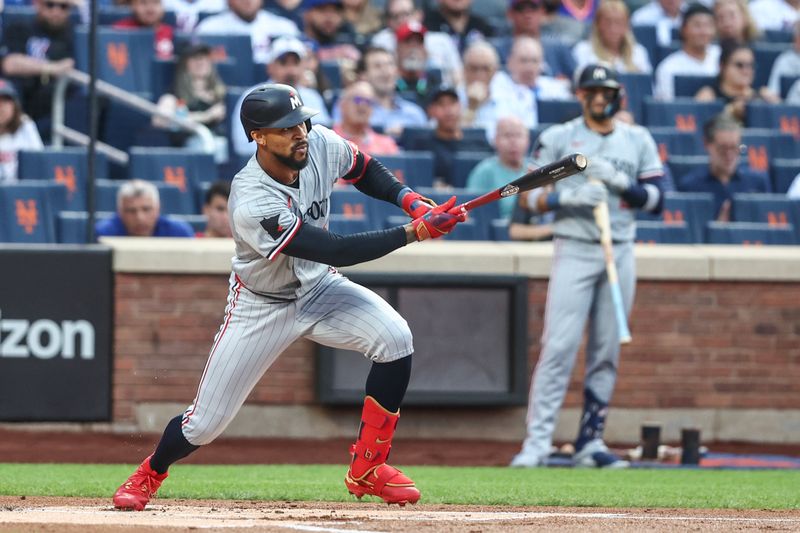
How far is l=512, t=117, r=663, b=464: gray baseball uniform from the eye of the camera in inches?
321

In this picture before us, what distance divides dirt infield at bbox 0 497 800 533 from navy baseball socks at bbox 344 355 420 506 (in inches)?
3.4

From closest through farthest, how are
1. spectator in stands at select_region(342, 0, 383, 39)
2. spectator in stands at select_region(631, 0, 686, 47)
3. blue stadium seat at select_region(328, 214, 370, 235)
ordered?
1. blue stadium seat at select_region(328, 214, 370, 235)
2. spectator in stands at select_region(342, 0, 383, 39)
3. spectator in stands at select_region(631, 0, 686, 47)

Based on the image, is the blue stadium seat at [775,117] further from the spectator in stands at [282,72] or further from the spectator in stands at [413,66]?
the spectator in stands at [282,72]

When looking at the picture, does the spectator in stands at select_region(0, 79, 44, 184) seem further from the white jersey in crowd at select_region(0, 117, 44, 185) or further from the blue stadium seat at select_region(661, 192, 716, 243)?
the blue stadium seat at select_region(661, 192, 716, 243)

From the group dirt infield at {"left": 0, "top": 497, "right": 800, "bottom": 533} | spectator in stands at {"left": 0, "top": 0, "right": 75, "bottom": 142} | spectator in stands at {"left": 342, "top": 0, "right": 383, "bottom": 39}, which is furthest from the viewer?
spectator in stands at {"left": 342, "top": 0, "right": 383, "bottom": 39}

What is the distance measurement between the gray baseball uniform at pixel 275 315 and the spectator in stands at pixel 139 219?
12.7 ft

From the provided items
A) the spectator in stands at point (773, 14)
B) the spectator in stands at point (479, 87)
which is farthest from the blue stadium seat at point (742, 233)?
the spectator in stands at point (773, 14)

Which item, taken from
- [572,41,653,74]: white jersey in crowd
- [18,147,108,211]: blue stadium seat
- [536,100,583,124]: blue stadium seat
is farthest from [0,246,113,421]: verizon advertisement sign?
[572,41,653,74]: white jersey in crowd

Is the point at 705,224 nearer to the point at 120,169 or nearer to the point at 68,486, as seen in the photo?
the point at 120,169

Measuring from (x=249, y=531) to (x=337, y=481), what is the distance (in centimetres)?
231

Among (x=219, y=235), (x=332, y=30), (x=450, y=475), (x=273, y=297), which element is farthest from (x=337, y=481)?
(x=332, y=30)

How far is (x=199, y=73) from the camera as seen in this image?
11.0 m

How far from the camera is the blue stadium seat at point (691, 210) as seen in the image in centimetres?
1062

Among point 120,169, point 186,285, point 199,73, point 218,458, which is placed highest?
point 199,73
